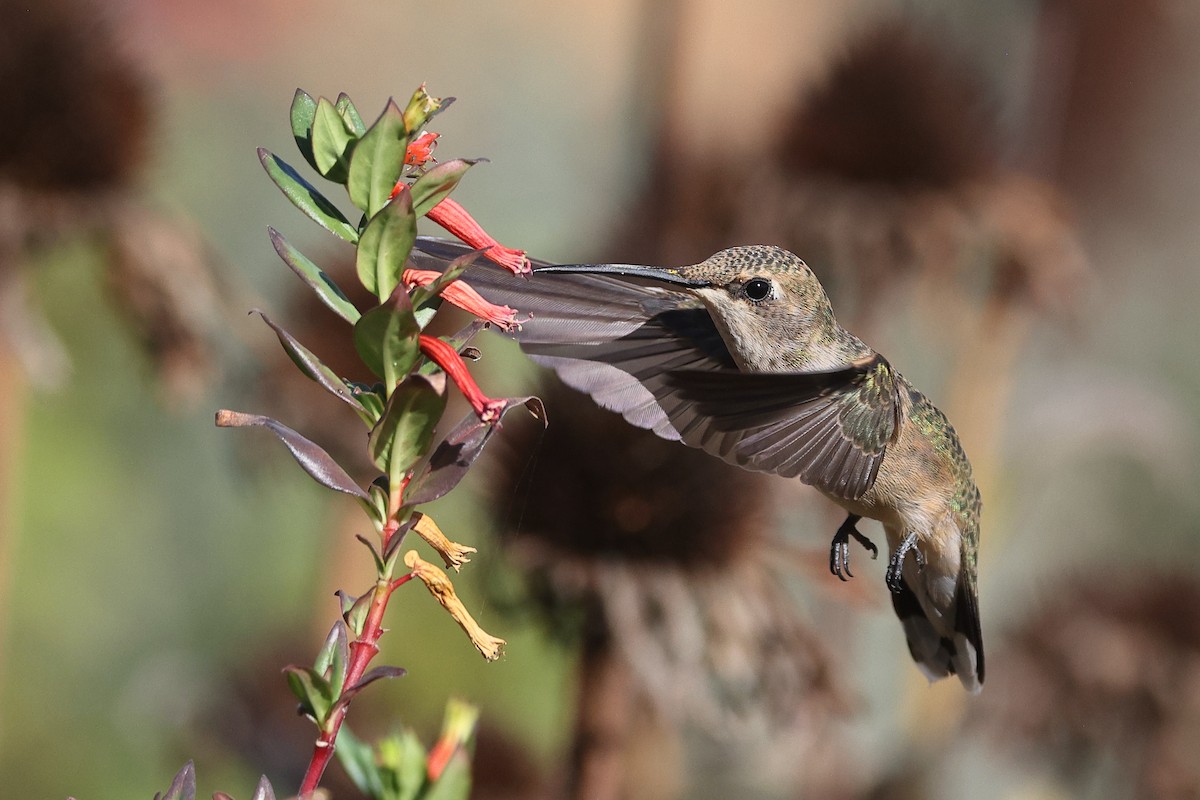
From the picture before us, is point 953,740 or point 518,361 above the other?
point 518,361

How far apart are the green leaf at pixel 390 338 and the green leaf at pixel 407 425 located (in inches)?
0.4

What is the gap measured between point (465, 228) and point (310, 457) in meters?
0.15

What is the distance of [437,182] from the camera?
1.48 ft

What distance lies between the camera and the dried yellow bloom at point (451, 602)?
49 cm

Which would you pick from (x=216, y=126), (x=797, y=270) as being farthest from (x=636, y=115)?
(x=797, y=270)

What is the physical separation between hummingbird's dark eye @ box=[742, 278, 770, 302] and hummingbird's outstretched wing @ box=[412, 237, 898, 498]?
2.1 inches

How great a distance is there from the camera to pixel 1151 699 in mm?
2053

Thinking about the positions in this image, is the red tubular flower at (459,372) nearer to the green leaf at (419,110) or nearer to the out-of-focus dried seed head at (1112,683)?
the green leaf at (419,110)

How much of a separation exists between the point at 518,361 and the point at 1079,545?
1.56 m

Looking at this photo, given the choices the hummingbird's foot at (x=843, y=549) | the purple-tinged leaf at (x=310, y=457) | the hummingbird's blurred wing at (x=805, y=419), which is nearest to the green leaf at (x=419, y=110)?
the purple-tinged leaf at (x=310, y=457)

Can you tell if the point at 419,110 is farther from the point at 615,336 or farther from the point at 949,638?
the point at 949,638

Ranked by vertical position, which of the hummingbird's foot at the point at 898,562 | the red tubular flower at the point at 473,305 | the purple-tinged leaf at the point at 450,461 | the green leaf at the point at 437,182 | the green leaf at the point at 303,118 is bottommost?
the hummingbird's foot at the point at 898,562

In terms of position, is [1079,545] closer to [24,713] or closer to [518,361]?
[518,361]

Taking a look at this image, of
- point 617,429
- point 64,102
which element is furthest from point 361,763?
point 64,102
